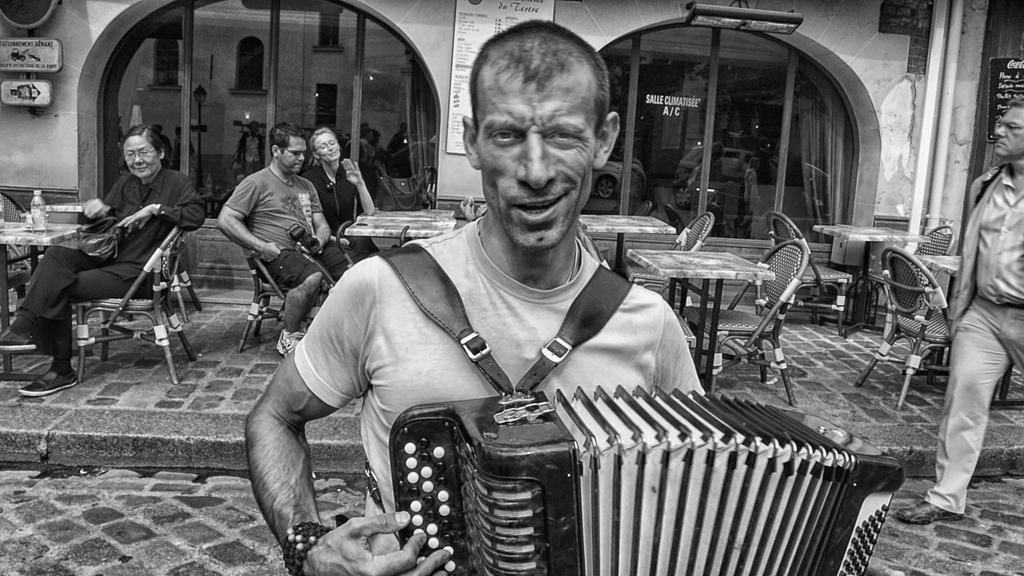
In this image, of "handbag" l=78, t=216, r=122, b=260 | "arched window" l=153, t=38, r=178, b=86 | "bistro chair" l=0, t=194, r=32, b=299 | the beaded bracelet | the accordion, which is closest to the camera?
the accordion

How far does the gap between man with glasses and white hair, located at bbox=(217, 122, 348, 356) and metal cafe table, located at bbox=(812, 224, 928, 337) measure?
15.7 ft

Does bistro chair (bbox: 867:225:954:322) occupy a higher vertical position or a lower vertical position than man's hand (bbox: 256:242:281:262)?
higher

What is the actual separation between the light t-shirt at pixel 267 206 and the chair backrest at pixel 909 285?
4368 mm

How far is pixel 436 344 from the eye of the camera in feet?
5.37

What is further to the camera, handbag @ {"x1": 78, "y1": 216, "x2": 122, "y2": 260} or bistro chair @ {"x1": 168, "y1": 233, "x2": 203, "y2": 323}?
bistro chair @ {"x1": 168, "y1": 233, "x2": 203, "y2": 323}

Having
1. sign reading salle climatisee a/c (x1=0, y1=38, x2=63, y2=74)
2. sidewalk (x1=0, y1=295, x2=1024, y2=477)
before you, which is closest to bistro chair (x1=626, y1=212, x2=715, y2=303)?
sidewalk (x1=0, y1=295, x2=1024, y2=477)

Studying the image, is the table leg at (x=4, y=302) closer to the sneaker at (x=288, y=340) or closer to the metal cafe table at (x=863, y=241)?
the sneaker at (x=288, y=340)

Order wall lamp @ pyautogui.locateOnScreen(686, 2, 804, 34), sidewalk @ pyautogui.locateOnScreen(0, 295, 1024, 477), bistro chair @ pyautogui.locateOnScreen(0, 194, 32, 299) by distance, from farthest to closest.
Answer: wall lamp @ pyautogui.locateOnScreen(686, 2, 804, 34) → bistro chair @ pyautogui.locateOnScreen(0, 194, 32, 299) → sidewalk @ pyautogui.locateOnScreen(0, 295, 1024, 477)

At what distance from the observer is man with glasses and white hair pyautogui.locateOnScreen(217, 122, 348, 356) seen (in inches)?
244

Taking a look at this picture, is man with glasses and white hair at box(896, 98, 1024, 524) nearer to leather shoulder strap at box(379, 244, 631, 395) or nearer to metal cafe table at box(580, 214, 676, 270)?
metal cafe table at box(580, 214, 676, 270)

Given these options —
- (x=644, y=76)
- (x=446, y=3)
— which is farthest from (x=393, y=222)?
(x=644, y=76)

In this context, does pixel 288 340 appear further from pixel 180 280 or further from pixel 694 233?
pixel 694 233

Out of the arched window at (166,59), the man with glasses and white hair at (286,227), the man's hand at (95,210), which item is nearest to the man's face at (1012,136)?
the man with glasses and white hair at (286,227)

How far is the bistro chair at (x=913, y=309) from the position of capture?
5.80m
